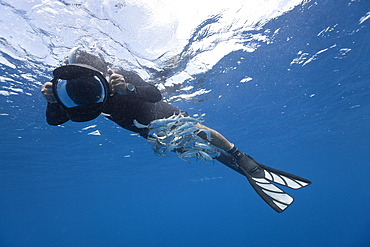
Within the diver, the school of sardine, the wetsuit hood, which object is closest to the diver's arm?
the diver

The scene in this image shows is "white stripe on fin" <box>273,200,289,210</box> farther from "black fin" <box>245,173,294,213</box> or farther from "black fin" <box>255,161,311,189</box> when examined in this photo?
"black fin" <box>255,161,311,189</box>

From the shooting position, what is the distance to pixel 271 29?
29.4 ft

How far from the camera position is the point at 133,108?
188 inches

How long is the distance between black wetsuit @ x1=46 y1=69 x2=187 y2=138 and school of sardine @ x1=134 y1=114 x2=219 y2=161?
0.31 meters

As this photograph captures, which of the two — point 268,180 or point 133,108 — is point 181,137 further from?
point 268,180

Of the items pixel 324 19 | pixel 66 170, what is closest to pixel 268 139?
pixel 324 19

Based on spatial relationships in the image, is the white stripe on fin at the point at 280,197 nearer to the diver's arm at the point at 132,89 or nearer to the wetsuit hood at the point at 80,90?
A: the diver's arm at the point at 132,89

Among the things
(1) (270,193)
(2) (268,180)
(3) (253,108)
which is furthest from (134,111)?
(3) (253,108)

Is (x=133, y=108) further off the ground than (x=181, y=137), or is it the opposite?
(x=133, y=108)

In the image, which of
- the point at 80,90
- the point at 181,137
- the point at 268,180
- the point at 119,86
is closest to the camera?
the point at 80,90

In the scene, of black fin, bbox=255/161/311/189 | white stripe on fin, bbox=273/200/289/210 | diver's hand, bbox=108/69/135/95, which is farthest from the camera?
black fin, bbox=255/161/311/189

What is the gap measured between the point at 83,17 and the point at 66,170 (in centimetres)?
2300

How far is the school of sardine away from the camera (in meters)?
5.32

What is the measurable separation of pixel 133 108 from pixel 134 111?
9 centimetres
